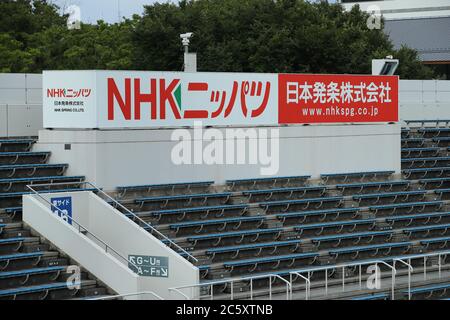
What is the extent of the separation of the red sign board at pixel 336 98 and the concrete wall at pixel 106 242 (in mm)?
5775

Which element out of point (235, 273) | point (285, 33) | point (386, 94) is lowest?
point (235, 273)

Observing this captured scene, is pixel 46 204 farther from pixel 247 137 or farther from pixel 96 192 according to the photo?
pixel 247 137

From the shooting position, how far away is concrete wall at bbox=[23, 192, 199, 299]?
17234 mm

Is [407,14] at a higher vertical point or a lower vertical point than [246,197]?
higher

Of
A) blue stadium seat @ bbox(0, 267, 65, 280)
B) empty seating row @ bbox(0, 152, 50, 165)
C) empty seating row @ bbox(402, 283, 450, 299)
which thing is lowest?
empty seating row @ bbox(402, 283, 450, 299)

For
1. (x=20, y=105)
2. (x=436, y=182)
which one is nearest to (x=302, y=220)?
(x=436, y=182)

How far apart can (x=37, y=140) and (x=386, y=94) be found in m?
9.02

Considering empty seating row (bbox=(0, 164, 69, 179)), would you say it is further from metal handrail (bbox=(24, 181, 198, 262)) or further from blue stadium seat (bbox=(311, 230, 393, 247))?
blue stadium seat (bbox=(311, 230, 393, 247))

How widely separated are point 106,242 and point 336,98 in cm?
769

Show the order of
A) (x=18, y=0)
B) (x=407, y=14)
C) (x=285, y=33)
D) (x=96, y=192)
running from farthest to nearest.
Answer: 1. (x=407, y=14)
2. (x=18, y=0)
3. (x=285, y=33)
4. (x=96, y=192)

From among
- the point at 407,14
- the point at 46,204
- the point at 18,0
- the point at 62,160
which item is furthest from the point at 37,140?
the point at 407,14

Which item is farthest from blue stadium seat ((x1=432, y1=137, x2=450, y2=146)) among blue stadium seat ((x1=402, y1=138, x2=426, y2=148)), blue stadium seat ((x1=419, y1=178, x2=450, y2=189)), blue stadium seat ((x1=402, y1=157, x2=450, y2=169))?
blue stadium seat ((x1=419, y1=178, x2=450, y2=189))

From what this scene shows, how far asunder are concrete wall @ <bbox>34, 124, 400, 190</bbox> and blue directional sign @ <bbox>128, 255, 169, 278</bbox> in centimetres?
196

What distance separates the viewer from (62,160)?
20.2 m
